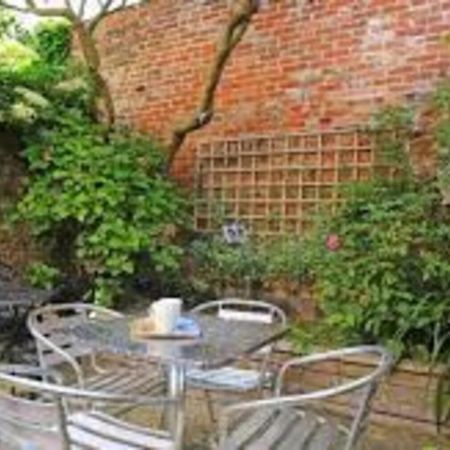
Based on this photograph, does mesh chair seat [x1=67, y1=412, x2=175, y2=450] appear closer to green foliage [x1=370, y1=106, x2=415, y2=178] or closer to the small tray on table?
the small tray on table

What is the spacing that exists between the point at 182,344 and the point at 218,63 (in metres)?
3.66

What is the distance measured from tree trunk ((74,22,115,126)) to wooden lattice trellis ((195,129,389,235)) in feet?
2.76

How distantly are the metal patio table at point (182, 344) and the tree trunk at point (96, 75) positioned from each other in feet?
11.6

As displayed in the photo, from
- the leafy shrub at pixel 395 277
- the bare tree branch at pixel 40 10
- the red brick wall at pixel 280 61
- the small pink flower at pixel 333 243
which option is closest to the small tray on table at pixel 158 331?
the leafy shrub at pixel 395 277

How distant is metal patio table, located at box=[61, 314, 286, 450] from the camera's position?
9.68ft

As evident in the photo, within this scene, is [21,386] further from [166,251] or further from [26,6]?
[26,6]

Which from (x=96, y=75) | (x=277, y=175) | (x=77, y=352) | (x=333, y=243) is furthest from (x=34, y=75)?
(x=77, y=352)

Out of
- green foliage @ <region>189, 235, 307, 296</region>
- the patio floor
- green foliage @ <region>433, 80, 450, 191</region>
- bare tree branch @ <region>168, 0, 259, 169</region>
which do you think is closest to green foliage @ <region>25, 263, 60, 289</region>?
green foliage @ <region>189, 235, 307, 296</region>

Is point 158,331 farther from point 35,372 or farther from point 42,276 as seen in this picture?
point 42,276

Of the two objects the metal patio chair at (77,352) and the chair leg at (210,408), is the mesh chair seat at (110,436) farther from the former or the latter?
the chair leg at (210,408)

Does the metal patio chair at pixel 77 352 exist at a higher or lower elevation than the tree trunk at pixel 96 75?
lower

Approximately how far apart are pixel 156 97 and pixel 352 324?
11.6ft

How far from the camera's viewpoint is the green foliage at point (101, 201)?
620cm

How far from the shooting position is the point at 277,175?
6418 mm
